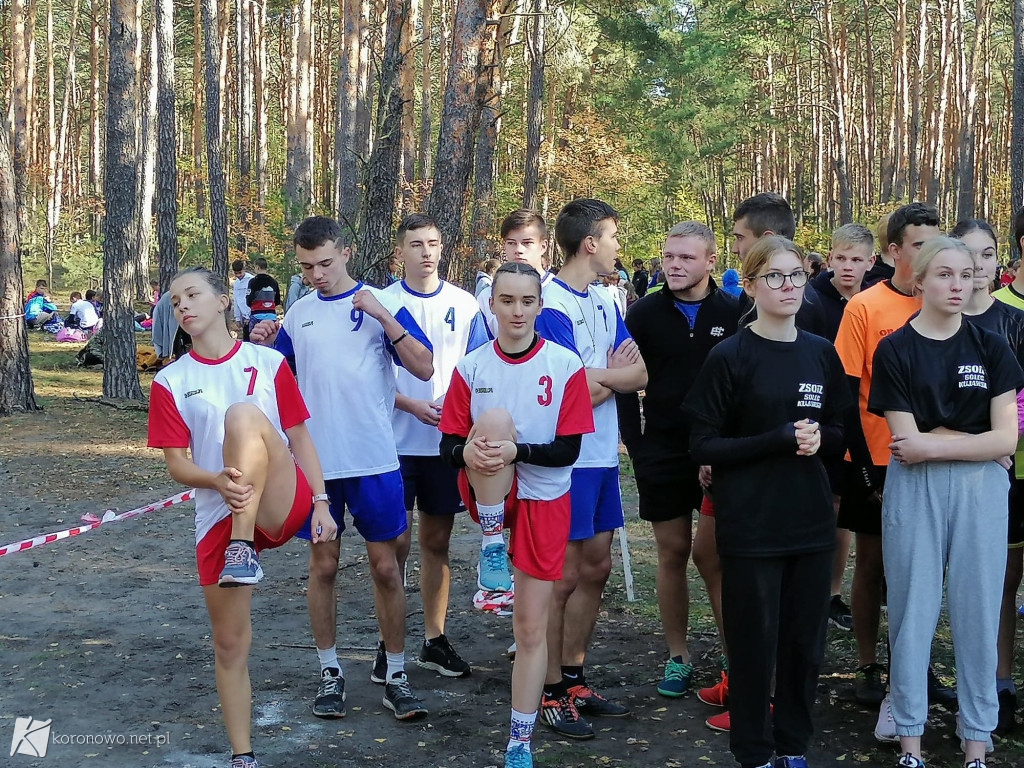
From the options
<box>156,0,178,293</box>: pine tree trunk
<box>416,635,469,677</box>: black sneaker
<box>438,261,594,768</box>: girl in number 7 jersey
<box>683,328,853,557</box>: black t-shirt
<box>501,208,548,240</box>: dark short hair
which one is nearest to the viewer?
<box>683,328,853,557</box>: black t-shirt

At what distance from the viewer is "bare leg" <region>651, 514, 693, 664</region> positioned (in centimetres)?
543

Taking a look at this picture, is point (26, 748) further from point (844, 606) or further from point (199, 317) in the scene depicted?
point (844, 606)

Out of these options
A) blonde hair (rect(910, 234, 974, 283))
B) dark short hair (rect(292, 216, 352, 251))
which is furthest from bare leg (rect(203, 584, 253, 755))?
blonde hair (rect(910, 234, 974, 283))

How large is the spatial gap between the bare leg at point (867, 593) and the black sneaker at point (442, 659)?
2036 mm

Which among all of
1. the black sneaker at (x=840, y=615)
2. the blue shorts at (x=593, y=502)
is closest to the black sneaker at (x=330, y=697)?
the blue shorts at (x=593, y=502)

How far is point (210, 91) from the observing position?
26906mm

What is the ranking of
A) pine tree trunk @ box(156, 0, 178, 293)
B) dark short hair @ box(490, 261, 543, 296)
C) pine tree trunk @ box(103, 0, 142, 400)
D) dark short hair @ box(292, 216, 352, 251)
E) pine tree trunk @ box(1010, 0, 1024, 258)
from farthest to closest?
1. pine tree trunk @ box(1010, 0, 1024, 258)
2. pine tree trunk @ box(156, 0, 178, 293)
3. pine tree trunk @ box(103, 0, 142, 400)
4. dark short hair @ box(292, 216, 352, 251)
5. dark short hair @ box(490, 261, 543, 296)

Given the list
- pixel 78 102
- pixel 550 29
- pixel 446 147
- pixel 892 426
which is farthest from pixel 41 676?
pixel 78 102

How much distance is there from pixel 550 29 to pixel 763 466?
110 feet

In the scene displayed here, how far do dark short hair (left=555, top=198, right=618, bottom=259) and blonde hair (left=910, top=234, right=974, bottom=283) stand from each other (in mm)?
1534

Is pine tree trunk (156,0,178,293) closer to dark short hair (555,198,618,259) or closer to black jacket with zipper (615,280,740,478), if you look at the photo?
dark short hair (555,198,618,259)

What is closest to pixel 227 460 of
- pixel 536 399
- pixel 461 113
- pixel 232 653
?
pixel 232 653

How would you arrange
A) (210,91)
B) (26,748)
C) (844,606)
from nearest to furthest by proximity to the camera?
(26,748) < (844,606) < (210,91)

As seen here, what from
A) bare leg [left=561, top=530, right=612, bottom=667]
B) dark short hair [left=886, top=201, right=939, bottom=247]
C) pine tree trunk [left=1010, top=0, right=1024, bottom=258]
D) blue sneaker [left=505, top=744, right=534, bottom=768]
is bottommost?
blue sneaker [left=505, top=744, right=534, bottom=768]
